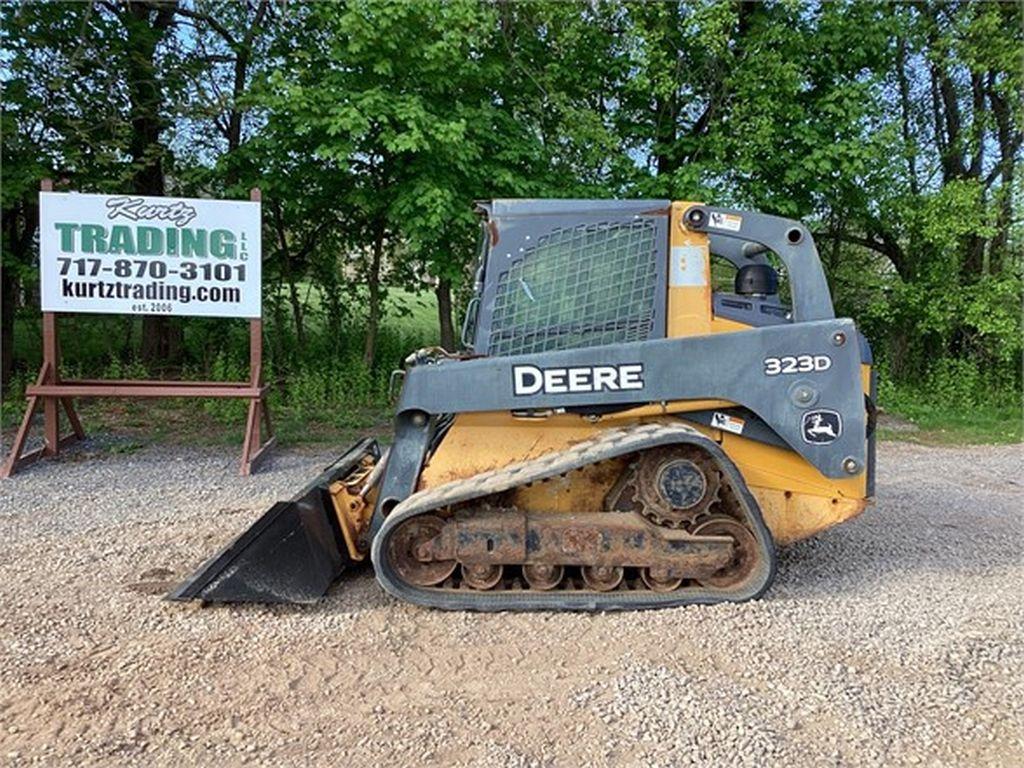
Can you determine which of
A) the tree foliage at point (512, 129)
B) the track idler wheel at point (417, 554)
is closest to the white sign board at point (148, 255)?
the tree foliage at point (512, 129)

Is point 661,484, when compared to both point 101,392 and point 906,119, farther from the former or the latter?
point 906,119

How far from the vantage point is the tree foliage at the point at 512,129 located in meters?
8.81

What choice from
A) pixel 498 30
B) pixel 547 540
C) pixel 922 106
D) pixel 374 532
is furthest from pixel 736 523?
pixel 922 106

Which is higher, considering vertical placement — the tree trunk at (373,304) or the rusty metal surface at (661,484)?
the tree trunk at (373,304)

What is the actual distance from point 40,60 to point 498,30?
5.77 metres

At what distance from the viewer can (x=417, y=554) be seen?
3809 millimetres

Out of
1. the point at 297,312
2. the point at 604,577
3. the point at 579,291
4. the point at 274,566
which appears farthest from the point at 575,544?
the point at 297,312

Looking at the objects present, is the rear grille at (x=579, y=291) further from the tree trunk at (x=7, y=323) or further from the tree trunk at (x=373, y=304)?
the tree trunk at (x=7, y=323)

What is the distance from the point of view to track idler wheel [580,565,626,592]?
150 inches

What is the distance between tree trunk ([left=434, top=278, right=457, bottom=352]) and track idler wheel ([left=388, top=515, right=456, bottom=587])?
761 cm

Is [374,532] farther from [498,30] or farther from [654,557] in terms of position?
[498,30]

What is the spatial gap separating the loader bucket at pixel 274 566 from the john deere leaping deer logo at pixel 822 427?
2634 millimetres

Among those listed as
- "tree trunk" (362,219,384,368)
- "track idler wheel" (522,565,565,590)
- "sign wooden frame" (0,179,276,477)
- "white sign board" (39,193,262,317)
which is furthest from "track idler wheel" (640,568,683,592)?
"tree trunk" (362,219,384,368)

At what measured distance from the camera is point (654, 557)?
3.77 meters
